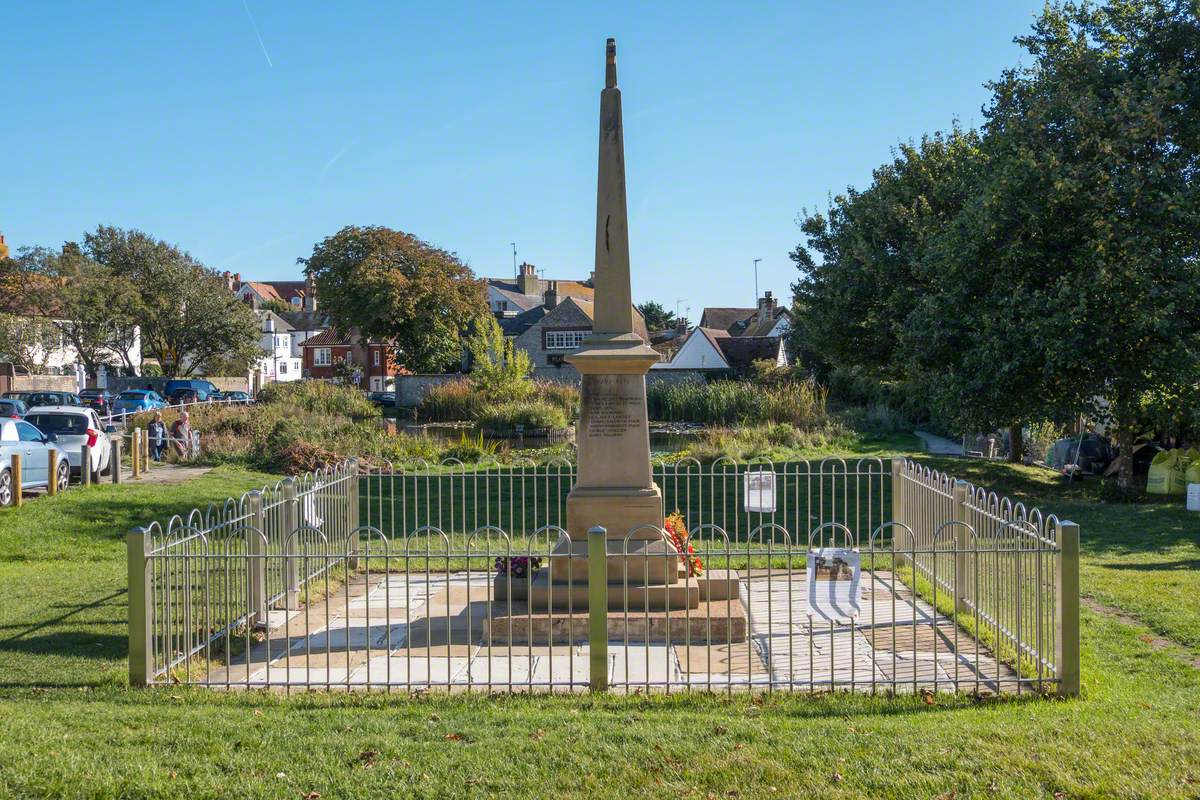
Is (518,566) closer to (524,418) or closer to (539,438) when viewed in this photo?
(539,438)

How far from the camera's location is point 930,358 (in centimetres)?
2081

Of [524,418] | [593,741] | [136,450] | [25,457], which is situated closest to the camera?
[593,741]

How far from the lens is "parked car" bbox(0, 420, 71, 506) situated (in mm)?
16531

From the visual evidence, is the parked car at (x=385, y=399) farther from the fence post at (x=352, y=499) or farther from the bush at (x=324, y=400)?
the fence post at (x=352, y=499)

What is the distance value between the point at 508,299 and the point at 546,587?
78.7 m

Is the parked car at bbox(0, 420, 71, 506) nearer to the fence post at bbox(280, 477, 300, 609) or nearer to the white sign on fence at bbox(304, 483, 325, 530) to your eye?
the white sign on fence at bbox(304, 483, 325, 530)

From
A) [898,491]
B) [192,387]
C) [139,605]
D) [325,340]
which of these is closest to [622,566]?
[139,605]

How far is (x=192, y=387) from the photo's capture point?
166 feet

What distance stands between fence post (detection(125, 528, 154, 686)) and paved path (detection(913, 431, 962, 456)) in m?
24.9

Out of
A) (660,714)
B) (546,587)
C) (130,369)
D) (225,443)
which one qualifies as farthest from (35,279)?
(660,714)

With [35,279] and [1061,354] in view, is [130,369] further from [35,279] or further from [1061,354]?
[1061,354]

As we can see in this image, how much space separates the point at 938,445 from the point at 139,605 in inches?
1160

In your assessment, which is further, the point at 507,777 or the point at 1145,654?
the point at 1145,654

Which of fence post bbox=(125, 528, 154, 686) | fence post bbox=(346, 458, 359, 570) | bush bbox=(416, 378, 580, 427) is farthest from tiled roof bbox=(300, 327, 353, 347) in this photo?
fence post bbox=(125, 528, 154, 686)
